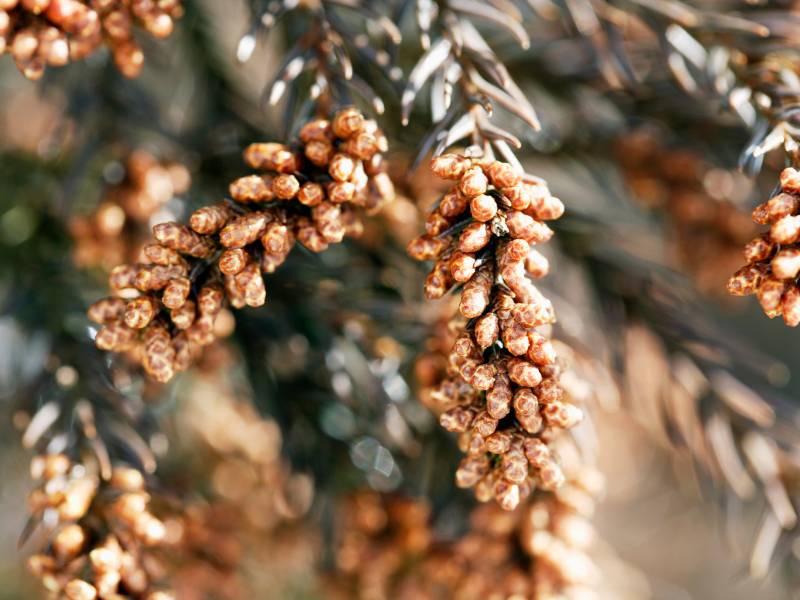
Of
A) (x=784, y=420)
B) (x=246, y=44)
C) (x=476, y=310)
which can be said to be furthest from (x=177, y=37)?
(x=784, y=420)

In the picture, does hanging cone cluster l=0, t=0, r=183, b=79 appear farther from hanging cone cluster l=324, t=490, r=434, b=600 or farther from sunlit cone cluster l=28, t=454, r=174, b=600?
hanging cone cluster l=324, t=490, r=434, b=600

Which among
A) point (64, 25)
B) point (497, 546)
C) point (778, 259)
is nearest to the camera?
point (778, 259)

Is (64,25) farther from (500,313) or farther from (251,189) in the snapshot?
(500,313)

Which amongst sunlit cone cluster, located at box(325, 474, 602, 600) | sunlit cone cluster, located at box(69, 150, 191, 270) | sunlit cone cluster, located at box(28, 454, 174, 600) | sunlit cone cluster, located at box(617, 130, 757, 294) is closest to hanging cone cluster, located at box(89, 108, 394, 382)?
sunlit cone cluster, located at box(28, 454, 174, 600)

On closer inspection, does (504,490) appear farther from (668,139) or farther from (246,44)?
(668,139)

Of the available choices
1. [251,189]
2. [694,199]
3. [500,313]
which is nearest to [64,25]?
[251,189]
